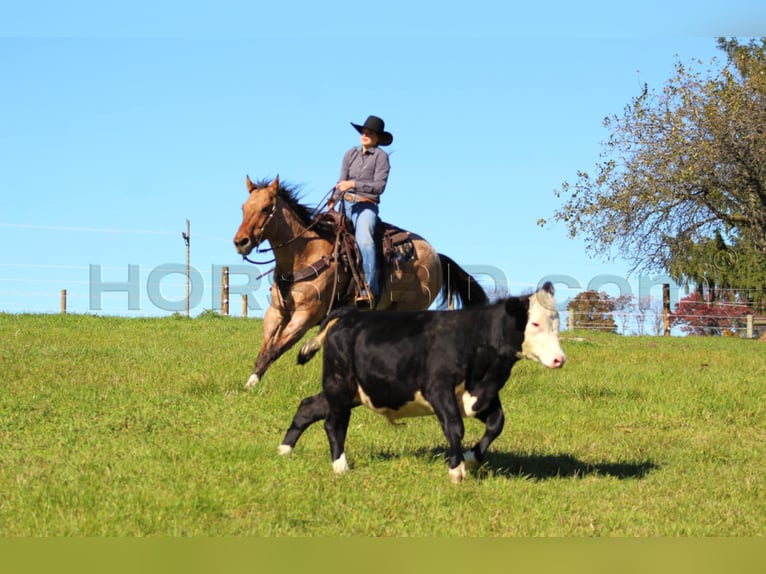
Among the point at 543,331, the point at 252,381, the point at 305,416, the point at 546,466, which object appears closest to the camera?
the point at 543,331

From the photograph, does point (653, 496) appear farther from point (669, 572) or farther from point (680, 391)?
point (680, 391)

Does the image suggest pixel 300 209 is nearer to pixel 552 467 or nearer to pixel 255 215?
pixel 255 215

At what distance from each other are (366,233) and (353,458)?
5181 millimetres

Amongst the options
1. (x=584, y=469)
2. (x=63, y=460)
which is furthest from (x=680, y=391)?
(x=63, y=460)

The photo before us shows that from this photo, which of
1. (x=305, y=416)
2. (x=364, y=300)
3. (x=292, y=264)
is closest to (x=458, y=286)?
(x=364, y=300)

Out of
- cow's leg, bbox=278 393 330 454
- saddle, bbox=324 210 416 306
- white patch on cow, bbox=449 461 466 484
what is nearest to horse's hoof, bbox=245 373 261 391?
saddle, bbox=324 210 416 306

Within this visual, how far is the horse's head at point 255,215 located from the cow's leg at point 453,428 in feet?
18.1

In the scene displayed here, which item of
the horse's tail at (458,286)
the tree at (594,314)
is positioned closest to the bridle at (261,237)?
the horse's tail at (458,286)

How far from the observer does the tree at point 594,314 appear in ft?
127

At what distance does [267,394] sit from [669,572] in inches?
271

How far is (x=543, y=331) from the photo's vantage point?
679 centimetres

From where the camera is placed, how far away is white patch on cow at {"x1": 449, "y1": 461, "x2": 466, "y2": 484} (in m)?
6.97

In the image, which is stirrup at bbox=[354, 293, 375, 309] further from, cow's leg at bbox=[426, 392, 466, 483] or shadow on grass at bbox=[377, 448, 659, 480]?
cow's leg at bbox=[426, 392, 466, 483]

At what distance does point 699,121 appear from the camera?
30.6m
